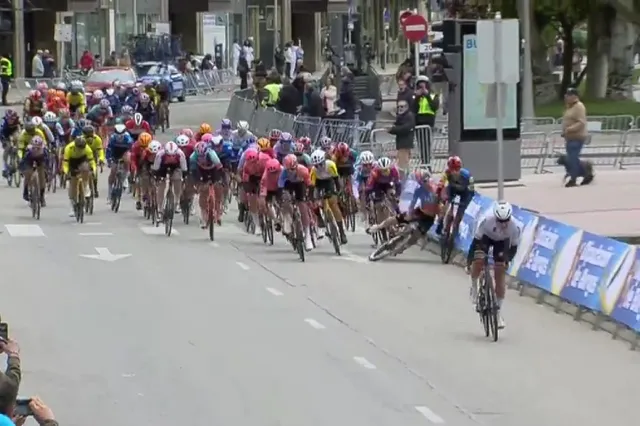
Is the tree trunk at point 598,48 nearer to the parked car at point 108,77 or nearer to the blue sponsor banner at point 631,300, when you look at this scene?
the parked car at point 108,77

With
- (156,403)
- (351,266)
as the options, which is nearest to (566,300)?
(351,266)

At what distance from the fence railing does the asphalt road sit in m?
7.44

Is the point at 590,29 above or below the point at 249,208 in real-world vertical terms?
above

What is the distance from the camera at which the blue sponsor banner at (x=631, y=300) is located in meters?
16.5

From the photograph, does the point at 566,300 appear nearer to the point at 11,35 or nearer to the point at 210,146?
the point at 210,146

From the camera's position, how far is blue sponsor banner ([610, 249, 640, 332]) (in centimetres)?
1647

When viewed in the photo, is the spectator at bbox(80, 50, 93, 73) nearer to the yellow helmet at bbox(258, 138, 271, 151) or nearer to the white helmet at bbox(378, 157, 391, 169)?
the yellow helmet at bbox(258, 138, 271, 151)

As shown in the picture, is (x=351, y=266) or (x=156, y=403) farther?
(x=351, y=266)

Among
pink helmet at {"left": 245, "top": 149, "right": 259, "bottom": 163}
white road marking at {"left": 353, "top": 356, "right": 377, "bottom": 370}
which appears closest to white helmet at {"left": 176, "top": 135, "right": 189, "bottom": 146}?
pink helmet at {"left": 245, "top": 149, "right": 259, "bottom": 163}

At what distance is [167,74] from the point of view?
60.5 meters

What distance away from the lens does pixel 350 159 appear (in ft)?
82.4

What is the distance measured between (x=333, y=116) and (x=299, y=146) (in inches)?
442

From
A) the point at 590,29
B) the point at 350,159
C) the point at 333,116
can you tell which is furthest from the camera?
the point at 590,29

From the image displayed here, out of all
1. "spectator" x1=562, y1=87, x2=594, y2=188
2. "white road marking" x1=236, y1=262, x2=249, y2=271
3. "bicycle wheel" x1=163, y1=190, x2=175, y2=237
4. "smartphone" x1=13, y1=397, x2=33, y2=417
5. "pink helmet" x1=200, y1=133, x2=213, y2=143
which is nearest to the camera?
"smartphone" x1=13, y1=397, x2=33, y2=417
